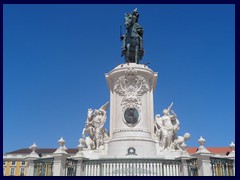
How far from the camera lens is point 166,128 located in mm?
15984

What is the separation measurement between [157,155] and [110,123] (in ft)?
11.0

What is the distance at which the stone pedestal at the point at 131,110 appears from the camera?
49.2 ft

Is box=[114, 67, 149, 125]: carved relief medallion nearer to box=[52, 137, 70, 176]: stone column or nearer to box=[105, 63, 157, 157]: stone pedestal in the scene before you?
box=[105, 63, 157, 157]: stone pedestal

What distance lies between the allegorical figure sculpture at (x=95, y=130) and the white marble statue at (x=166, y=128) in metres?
3.16

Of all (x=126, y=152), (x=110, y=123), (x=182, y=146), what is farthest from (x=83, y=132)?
(x=182, y=146)

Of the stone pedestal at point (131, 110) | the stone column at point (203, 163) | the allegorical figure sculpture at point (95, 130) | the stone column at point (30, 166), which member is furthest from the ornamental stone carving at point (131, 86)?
the stone column at point (30, 166)

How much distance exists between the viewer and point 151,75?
16.9 metres

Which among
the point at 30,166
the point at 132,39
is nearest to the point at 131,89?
the point at 132,39

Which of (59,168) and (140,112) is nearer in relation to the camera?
(59,168)

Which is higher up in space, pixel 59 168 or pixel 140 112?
pixel 140 112

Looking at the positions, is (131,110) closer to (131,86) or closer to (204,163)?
(131,86)

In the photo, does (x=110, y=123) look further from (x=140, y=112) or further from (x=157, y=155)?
(x=157, y=155)

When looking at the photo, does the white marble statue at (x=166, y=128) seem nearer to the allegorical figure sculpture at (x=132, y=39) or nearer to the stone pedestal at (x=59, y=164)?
the allegorical figure sculpture at (x=132, y=39)
